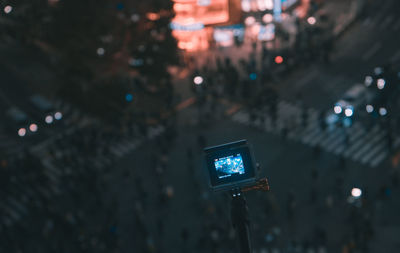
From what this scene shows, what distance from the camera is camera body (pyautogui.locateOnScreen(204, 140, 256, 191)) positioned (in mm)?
7676

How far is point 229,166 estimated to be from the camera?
7816mm

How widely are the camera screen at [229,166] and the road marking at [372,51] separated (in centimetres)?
3391

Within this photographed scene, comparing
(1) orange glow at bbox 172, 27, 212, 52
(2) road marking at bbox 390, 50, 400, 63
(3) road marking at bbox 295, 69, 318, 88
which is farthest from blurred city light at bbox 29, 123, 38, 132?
(2) road marking at bbox 390, 50, 400, 63

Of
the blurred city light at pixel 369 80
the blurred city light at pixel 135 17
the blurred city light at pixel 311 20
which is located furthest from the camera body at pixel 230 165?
the blurred city light at pixel 311 20

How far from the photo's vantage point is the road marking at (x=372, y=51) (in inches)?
1526

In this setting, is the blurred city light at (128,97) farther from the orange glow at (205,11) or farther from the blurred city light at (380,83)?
the blurred city light at (380,83)

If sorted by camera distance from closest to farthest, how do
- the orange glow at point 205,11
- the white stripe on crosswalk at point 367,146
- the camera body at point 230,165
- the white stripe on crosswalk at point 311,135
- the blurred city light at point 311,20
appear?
1. the camera body at point 230,165
2. the white stripe on crosswalk at point 367,146
3. the white stripe on crosswalk at point 311,135
4. the orange glow at point 205,11
5. the blurred city light at point 311,20

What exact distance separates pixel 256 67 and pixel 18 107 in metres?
19.8

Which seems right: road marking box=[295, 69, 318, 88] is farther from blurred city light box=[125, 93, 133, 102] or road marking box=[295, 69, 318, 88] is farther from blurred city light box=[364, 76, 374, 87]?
blurred city light box=[125, 93, 133, 102]

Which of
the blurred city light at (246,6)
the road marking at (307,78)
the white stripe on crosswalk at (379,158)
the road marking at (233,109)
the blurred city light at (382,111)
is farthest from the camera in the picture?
the blurred city light at (246,6)

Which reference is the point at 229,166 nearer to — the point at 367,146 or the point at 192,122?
the point at 367,146

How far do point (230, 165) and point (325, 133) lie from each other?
2413 cm

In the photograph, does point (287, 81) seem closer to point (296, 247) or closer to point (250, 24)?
point (250, 24)

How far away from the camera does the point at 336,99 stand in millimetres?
34219
